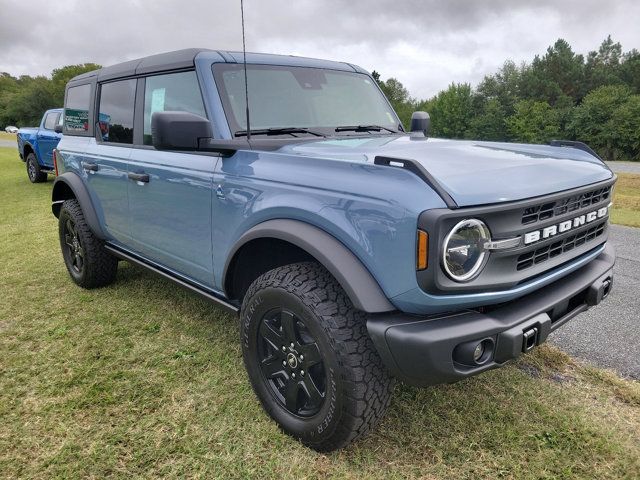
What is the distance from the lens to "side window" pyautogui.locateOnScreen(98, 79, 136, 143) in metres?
3.52

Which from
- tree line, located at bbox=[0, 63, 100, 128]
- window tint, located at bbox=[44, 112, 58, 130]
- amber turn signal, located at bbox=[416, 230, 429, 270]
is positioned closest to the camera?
amber turn signal, located at bbox=[416, 230, 429, 270]

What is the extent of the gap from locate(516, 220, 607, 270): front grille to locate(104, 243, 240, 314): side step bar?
1.52 m

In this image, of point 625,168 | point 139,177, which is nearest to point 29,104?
point 625,168

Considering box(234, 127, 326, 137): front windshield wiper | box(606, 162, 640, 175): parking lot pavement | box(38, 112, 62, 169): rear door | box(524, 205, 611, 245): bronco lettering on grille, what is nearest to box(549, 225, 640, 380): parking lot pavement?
box(524, 205, 611, 245): bronco lettering on grille

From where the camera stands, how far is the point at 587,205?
2.36m

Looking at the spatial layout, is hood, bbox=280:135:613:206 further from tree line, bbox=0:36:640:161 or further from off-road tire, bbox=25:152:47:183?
tree line, bbox=0:36:640:161

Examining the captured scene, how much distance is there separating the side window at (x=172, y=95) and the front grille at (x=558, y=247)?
73.7 inches

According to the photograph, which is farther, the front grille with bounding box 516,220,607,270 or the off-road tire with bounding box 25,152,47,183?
the off-road tire with bounding box 25,152,47,183

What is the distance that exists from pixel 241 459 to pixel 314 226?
1.12 meters

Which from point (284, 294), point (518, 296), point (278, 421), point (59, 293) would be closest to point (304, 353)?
point (284, 294)

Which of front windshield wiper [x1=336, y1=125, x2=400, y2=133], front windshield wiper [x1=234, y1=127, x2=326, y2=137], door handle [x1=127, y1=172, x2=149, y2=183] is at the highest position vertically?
front windshield wiper [x1=336, y1=125, x2=400, y2=133]

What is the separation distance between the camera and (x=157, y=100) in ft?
10.6

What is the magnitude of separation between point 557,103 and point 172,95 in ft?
217

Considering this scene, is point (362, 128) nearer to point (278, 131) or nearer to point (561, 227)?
point (278, 131)
